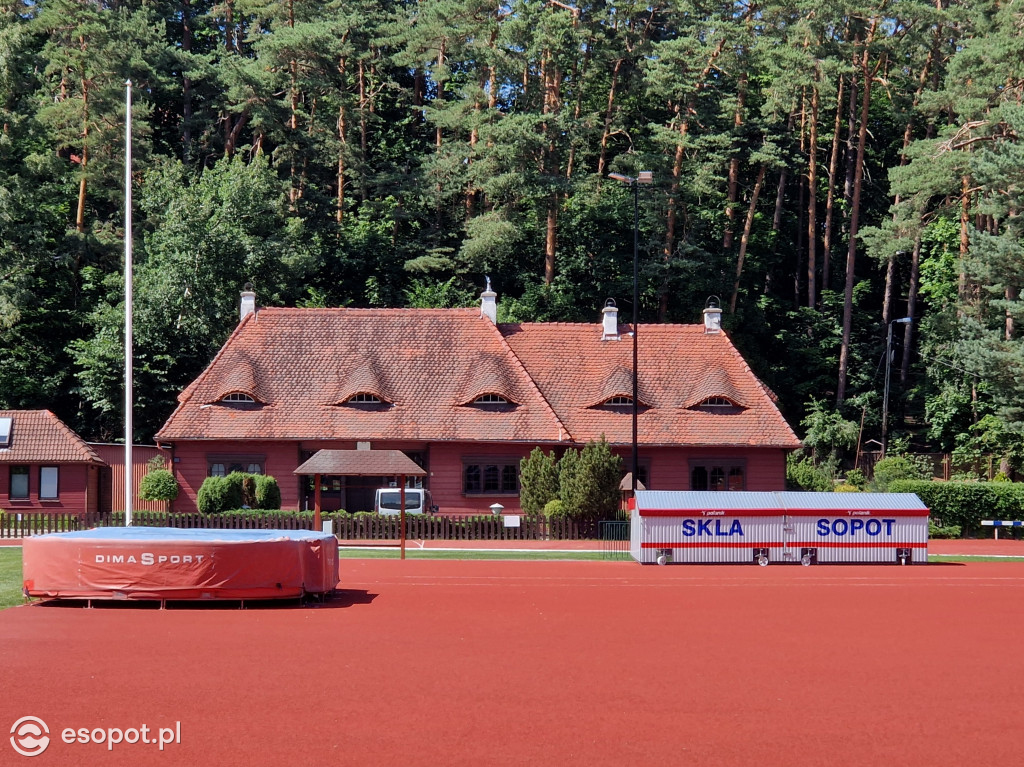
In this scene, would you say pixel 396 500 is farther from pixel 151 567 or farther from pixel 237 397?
pixel 151 567

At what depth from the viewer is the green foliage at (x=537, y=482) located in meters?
40.7

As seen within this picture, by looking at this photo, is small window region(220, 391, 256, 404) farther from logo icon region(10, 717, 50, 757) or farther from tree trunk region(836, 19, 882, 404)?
logo icon region(10, 717, 50, 757)

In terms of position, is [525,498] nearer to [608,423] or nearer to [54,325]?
[608,423]

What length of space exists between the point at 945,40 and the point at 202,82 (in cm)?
4070

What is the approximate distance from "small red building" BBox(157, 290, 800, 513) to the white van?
1290 mm

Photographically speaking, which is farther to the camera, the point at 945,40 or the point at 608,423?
the point at 945,40

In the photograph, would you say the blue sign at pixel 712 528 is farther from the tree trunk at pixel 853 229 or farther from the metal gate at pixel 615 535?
the tree trunk at pixel 853 229

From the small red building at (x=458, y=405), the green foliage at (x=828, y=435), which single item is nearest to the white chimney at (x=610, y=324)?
the small red building at (x=458, y=405)

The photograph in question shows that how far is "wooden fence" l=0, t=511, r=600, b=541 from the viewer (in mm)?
38312

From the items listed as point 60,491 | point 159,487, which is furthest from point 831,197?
point 60,491

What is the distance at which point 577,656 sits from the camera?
1720 cm

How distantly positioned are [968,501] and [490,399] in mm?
16938

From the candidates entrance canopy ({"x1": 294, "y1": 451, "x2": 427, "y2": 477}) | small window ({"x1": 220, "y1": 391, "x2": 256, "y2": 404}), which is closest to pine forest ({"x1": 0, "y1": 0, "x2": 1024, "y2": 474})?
small window ({"x1": 220, "y1": 391, "x2": 256, "y2": 404})

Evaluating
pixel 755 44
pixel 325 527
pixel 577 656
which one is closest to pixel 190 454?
pixel 325 527
